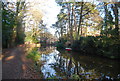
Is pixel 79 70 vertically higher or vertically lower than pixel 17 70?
lower

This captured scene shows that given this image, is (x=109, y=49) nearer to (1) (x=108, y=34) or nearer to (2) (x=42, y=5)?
(1) (x=108, y=34)

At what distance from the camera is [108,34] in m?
8.27

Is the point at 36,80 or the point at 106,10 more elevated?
the point at 106,10

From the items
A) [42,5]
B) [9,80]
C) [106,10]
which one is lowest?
[9,80]

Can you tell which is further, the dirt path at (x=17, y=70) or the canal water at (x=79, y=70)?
the canal water at (x=79, y=70)

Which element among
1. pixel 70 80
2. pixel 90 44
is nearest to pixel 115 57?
pixel 90 44

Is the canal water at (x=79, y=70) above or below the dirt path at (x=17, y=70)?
below

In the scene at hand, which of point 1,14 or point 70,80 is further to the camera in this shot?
point 1,14

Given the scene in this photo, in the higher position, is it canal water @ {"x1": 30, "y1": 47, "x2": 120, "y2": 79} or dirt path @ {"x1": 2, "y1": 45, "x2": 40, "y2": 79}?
dirt path @ {"x1": 2, "y1": 45, "x2": 40, "y2": 79}

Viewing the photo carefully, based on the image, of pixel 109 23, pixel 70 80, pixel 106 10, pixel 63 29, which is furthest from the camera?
pixel 63 29

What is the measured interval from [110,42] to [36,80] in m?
7.07

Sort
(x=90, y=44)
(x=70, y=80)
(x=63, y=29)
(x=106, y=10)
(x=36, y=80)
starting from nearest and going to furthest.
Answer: (x=36, y=80) < (x=70, y=80) < (x=106, y=10) < (x=90, y=44) < (x=63, y=29)

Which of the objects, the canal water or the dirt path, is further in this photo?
the canal water

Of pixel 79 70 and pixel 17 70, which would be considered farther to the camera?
pixel 79 70
